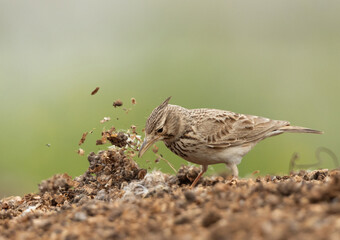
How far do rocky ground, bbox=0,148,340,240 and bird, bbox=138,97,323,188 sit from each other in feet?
3.32

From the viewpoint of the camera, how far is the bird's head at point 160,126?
7316mm

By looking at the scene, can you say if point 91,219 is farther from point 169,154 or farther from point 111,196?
point 169,154

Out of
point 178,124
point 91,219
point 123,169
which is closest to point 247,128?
point 178,124

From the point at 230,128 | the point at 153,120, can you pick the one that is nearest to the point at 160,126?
the point at 153,120

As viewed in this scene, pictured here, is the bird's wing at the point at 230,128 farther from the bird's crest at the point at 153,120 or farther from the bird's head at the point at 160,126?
the bird's crest at the point at 153,120

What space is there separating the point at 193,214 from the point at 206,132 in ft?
11.7

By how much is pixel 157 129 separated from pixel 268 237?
4.05 meters

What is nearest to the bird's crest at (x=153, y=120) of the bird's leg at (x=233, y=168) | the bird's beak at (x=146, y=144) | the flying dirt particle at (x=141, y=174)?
the bird's beak at (x=146, y=144)

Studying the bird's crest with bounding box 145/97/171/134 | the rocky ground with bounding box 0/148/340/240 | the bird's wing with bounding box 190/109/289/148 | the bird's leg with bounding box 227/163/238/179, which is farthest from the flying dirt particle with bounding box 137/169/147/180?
the bird's leg with bounding box 227/163/238/179

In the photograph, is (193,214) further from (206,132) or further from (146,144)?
(206,132)

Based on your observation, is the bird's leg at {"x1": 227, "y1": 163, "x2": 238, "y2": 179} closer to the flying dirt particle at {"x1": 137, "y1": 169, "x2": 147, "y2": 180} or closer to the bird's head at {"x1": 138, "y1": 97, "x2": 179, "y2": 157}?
the bird's head at {"x1": 138, "y1": 97, "x2": 179, "y2": 157}

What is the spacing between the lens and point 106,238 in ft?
13.2

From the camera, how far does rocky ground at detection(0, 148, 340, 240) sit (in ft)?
12.1

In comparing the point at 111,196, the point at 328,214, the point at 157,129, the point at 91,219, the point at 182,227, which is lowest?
the point at 328,214
